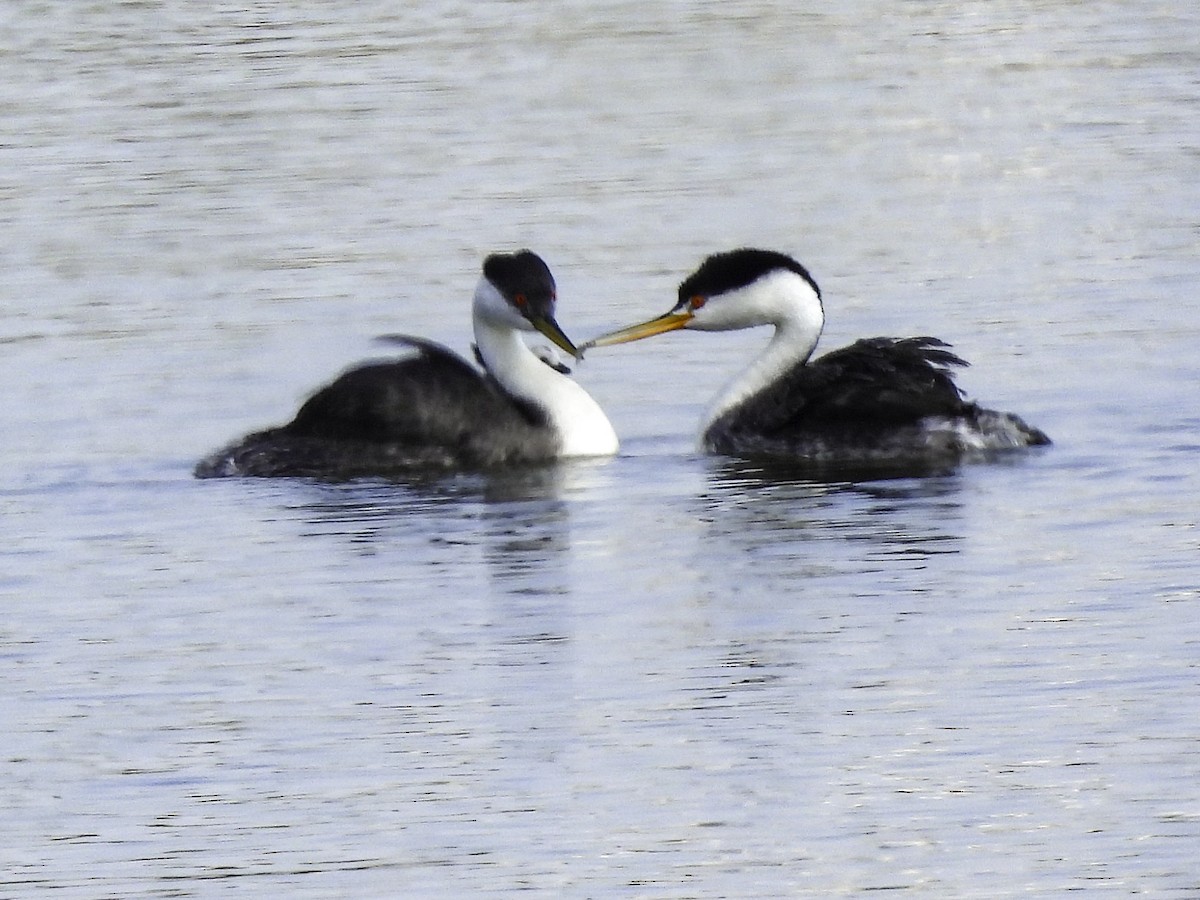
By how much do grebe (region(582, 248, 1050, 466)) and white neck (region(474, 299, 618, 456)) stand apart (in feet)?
1.02

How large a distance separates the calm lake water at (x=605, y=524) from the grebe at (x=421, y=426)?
22 cm

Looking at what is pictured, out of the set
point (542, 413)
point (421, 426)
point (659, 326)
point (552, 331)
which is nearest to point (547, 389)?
point (542, 413)

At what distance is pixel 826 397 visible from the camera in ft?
44.9

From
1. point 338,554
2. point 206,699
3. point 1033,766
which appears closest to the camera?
point 1033,766

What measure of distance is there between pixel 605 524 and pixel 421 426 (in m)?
1.80

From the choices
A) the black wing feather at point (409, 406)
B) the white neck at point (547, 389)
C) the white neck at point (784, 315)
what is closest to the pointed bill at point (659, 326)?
the white neck at point (784, 315)

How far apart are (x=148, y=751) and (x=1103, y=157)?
44.8 ft

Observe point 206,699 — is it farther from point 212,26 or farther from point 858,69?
point 212,26

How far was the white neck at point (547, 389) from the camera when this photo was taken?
45.2 feet

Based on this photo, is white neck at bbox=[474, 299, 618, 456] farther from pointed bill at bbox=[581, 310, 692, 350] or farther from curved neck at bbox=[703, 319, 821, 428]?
curved neck at bbox=[703, 319, 821, 428]

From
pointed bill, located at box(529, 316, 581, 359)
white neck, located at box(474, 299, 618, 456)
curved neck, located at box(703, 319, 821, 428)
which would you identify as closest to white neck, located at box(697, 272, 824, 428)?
curved neck, located at box(703, 319, 821, 428)

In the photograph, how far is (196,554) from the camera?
1181 cm

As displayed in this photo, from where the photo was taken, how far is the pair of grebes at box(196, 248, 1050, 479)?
44.3ft

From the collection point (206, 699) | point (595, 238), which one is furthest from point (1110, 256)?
point (206, 699)
